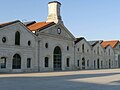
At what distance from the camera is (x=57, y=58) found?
154 ft

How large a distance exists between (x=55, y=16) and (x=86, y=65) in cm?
1490

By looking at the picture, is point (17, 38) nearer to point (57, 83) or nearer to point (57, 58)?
point (57, 58)

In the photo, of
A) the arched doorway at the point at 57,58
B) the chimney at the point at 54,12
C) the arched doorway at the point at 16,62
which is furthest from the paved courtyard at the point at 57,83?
the chimney at the point at 54,12

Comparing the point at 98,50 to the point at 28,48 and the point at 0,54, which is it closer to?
the point at 28,48

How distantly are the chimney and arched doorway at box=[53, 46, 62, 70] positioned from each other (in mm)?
6224

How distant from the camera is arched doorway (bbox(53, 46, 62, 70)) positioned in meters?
46.0

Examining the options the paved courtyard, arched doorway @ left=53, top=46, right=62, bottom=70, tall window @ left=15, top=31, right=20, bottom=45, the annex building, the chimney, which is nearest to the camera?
the paved courtyard

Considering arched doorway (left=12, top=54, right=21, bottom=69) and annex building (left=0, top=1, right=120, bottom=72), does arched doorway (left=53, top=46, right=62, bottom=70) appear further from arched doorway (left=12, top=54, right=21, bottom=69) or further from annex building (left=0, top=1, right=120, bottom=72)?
arched doorway (left=12, top=54, right=21, bottom=69)

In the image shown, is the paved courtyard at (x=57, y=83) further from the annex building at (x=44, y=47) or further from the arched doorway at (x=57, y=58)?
the arched doorway at (x=57, y=58)

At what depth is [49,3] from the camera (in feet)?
166

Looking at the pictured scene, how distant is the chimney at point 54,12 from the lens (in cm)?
4984

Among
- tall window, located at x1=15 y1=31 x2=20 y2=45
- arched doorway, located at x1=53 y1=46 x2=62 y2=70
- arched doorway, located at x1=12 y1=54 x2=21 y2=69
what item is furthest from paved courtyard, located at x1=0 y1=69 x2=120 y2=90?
arched doorway, located at x1=53 y1=46 x2=62 y2=70

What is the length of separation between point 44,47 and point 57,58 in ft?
16.7

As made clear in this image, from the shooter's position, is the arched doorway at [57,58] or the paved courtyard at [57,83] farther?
the arched doorway at [57,58]
